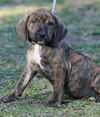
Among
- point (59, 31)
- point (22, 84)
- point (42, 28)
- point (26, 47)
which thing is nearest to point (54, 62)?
point (59, 31)

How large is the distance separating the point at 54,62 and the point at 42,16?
0.71 metres

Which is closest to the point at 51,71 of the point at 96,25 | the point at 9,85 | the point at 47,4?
the point at 9,85

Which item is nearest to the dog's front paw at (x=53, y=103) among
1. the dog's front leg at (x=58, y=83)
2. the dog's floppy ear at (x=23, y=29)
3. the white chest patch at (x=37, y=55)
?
the dog's front leg at (x=58, y=83)

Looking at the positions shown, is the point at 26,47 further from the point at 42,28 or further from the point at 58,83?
the point at 42,28

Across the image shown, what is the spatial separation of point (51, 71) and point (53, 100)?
1.41 ft

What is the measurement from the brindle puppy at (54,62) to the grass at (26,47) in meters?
0.19

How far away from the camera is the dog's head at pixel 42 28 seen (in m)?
7.53

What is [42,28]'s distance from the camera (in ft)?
24.8

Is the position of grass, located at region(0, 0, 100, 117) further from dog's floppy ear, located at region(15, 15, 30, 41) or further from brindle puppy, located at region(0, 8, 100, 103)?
dog's floppy ear, located at region(15, 15, 30, 41)

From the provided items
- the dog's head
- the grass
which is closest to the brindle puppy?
the dog's head

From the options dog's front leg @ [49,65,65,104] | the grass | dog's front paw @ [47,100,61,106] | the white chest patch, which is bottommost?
the grass

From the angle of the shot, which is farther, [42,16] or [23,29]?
[23,29]

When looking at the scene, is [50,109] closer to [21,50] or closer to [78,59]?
[78,59]

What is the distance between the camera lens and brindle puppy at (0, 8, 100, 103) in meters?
7.63
